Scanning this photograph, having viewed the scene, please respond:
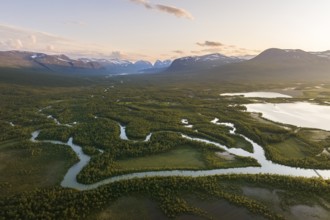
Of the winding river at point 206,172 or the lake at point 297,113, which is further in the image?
the lake at point 297,113

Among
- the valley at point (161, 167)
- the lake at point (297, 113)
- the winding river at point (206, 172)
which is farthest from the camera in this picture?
the lake at point (297, 113)

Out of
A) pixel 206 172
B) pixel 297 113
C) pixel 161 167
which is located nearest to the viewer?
pixel 206 172

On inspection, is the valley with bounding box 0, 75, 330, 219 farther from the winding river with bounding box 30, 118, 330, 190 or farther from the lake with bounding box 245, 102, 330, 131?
the lake with bounding box 245, 102, 330, 131

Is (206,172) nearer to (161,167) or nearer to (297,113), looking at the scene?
(161,167)

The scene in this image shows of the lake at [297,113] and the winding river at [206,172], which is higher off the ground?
the winding river at [206,172]

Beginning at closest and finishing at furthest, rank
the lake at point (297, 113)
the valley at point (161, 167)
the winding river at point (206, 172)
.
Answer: the valley at point (161, 167), the winding river at point (206, 172), the lake at point (297, 113)

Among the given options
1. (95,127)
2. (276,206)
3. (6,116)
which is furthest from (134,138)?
(6,116)

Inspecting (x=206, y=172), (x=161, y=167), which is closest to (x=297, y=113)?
(x=206, y=172)

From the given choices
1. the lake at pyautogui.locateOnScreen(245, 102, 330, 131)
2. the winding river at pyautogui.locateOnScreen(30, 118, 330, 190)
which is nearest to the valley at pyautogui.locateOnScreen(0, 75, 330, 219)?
the winding river at pyautogui.locateOnScreen(30, 118, 330, 190)

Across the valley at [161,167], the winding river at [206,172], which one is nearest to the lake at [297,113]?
the valley at [161,167]

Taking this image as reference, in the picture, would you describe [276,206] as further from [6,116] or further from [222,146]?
[6,116]

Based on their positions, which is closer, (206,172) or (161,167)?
(206,172)

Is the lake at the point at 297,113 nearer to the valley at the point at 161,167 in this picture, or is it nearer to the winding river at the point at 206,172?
the valley at the point at 161,167
